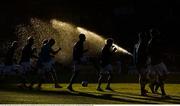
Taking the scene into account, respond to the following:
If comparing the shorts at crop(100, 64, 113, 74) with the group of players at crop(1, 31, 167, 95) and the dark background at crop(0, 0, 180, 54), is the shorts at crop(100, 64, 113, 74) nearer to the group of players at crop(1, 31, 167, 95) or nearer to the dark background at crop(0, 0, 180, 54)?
the group of players at crop(1, 31, 167, 95)

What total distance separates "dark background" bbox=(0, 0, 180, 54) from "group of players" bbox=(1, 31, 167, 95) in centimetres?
163

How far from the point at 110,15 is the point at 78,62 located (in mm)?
3914

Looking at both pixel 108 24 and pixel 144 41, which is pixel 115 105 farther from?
pixel 108 24

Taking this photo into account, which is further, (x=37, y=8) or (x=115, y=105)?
(x=37, y=8)

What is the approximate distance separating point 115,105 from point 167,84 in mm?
4643

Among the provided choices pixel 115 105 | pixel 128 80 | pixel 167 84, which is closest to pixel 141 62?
pixel 115 105

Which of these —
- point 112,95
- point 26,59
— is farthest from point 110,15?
point 112,95

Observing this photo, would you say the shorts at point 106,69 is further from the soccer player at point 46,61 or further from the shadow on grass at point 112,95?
the soccer player at point 46,61

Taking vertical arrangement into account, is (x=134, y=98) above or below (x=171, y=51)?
below

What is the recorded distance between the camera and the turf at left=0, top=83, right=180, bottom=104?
11070mm

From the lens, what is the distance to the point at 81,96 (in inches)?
472

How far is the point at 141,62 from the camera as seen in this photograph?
483 inches

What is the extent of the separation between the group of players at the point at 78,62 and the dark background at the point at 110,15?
1.63m

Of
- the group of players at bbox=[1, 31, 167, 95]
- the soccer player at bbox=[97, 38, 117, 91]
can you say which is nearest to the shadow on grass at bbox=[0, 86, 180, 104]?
the group of players at bbox=[1, 31, 167, 95]
